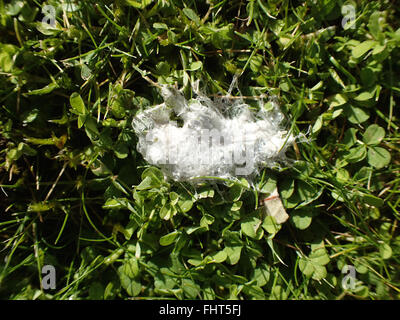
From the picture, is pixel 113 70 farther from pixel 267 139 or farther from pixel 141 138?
pixel 267 139

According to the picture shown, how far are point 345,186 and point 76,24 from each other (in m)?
1.37

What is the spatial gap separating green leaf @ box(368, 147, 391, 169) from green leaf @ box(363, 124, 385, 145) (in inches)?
1.4

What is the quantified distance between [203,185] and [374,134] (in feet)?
2.63

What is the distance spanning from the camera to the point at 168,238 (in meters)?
1.26

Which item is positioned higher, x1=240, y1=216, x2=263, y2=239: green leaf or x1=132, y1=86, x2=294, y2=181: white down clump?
x1=132, y1=86, x2=294, y2=181: white down clump

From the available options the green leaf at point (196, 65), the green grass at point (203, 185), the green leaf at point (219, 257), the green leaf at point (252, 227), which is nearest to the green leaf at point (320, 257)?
the green grass at point (203, 185)

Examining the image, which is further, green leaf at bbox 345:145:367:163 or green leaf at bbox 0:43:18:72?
green leaf at bbox 345:145:367:163

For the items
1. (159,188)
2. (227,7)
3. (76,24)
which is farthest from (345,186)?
(76,24)

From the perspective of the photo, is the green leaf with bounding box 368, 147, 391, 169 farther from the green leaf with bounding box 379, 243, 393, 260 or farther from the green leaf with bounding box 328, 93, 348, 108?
the green leaf with bounding box 379, 243, 393, 260

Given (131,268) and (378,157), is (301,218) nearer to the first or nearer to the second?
(378,157)

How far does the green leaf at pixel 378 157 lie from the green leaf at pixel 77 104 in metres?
1.26

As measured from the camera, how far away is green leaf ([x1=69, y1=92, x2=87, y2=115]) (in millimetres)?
1187

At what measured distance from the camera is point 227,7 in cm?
134

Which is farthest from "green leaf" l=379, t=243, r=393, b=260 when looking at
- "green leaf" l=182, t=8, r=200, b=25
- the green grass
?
"green leaf" l=182, t=8, r=200, b=25
